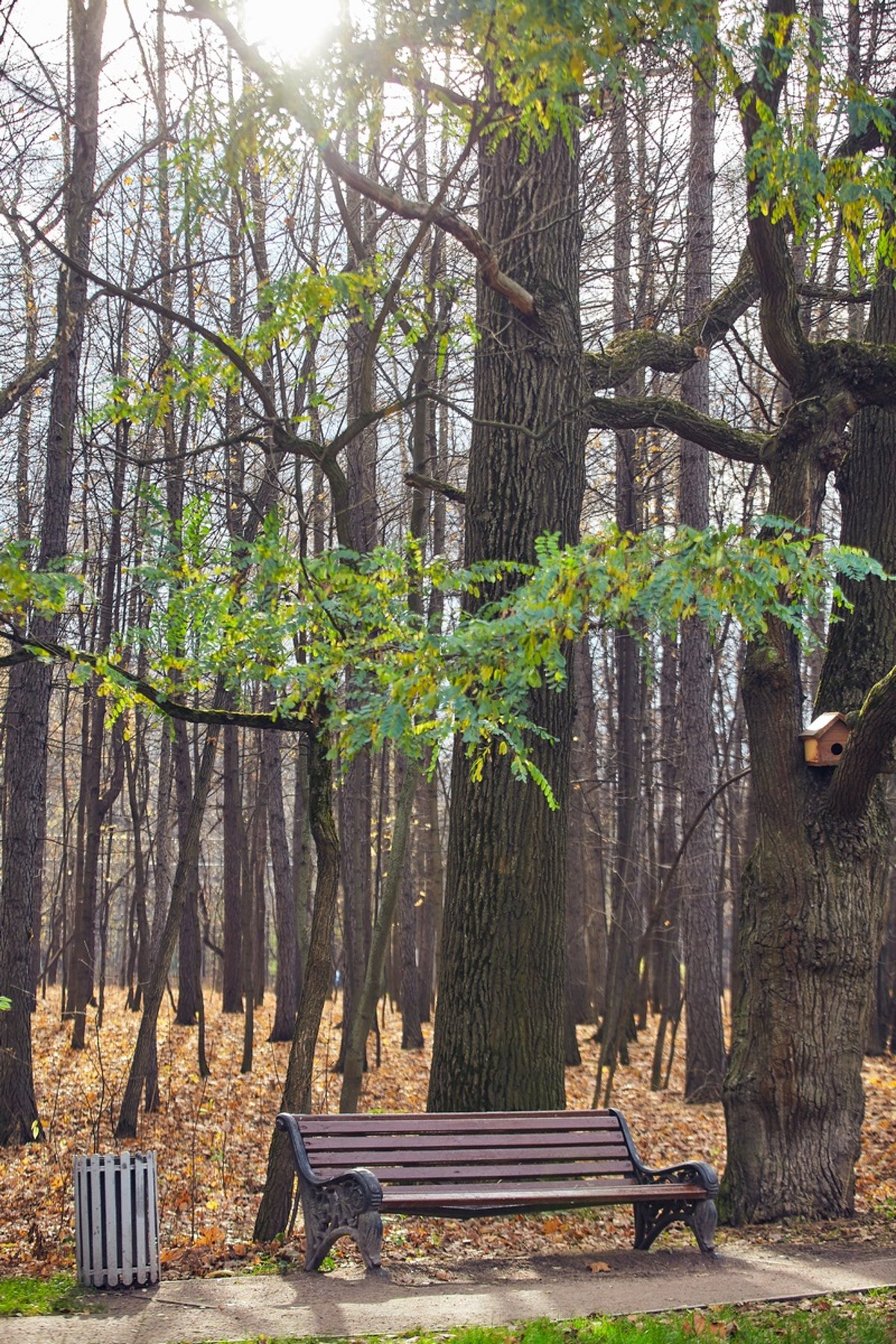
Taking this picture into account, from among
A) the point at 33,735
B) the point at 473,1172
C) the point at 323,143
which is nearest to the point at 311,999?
Answer: the point at 473,1172

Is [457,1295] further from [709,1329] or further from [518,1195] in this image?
[709,1329]

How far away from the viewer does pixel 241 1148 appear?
11055mm

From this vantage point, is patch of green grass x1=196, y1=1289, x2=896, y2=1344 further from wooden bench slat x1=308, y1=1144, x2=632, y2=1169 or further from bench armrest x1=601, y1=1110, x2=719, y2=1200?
wooden bench slat x1=308, y1=1144, x2=632, y2=1169

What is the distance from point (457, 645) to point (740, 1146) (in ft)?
13.6

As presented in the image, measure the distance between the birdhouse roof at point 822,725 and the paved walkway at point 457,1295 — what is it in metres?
2.99

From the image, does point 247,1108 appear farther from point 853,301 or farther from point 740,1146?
point 853,301

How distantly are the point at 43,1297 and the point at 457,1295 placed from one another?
1.88 m

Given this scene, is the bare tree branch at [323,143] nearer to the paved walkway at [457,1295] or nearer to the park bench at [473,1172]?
the park bench at [473,1172]

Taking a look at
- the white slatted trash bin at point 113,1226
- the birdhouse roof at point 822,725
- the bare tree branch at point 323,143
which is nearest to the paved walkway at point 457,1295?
the white slatted trash bin at point 113,1226

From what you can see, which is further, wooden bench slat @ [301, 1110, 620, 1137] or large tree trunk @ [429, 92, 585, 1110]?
large tree trunk @ [429, 92, 585, 1110]

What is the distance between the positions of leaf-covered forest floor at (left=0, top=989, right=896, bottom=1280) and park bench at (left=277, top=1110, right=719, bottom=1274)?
0.41 metres

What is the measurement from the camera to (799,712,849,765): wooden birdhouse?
7840mm

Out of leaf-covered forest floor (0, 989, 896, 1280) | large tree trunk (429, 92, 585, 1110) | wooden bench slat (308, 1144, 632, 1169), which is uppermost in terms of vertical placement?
large tree trunk (429, 92, 585, 1110)

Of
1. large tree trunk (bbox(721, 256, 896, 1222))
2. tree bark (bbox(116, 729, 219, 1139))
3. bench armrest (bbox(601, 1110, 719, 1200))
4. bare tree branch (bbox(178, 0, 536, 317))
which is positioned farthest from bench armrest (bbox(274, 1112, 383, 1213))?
tree bark (bbox(116, 729, 219, 1139))
